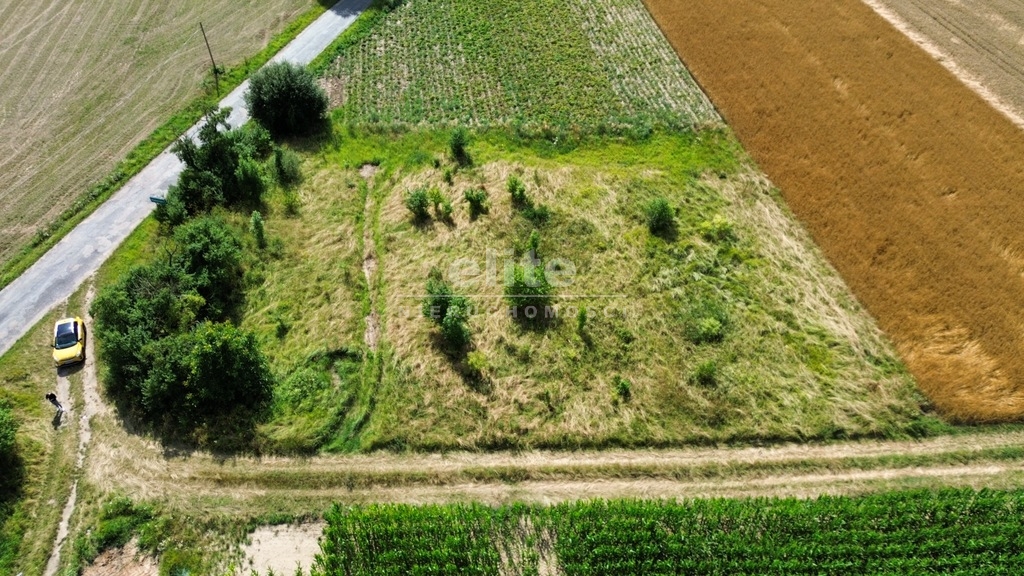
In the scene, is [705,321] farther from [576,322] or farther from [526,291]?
[526,291]

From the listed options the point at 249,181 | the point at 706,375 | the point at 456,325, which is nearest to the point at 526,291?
the point at 456,325

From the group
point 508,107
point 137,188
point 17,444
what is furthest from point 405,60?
point 17,444

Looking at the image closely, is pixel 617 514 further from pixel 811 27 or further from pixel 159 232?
pixel 811 27

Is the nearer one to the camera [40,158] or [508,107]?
[40,158]

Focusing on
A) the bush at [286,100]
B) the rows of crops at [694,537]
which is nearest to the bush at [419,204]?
the bush at [286,100]

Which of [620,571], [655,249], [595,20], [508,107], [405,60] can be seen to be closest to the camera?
[620,571]

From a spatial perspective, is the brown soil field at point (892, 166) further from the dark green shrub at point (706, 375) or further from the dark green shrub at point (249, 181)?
the dark green shrub at point (249, 181)
